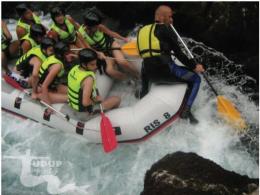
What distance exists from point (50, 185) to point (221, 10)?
370cm

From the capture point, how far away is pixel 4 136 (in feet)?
20.4

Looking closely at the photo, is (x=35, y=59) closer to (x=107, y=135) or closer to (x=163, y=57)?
(x=107, y=135)

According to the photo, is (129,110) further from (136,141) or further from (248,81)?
(248,81)

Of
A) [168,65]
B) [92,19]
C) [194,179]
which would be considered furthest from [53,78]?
[194,179]

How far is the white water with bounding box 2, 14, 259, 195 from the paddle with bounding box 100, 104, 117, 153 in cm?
43

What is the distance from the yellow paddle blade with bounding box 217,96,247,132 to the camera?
220 inches

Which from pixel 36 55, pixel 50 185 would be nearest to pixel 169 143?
pixel 50 185

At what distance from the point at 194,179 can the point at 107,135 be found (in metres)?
1.14

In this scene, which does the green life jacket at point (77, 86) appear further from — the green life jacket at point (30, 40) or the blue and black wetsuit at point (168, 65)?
the green life jacket at point (30, 40)

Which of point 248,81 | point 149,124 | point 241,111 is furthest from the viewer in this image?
point 248,81

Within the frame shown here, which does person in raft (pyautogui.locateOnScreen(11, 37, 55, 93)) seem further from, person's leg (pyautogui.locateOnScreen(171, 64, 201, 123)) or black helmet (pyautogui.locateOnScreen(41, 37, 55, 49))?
person's leg (pyautogui.locateOnScreen(171, 64, 201, 123))

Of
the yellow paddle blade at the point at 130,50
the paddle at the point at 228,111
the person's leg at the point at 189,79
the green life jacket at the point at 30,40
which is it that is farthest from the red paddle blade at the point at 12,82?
the paddle at the point at 228,111

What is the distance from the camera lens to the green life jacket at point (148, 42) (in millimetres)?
5164

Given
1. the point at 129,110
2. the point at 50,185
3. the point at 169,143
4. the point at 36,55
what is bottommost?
the point at 50,185
